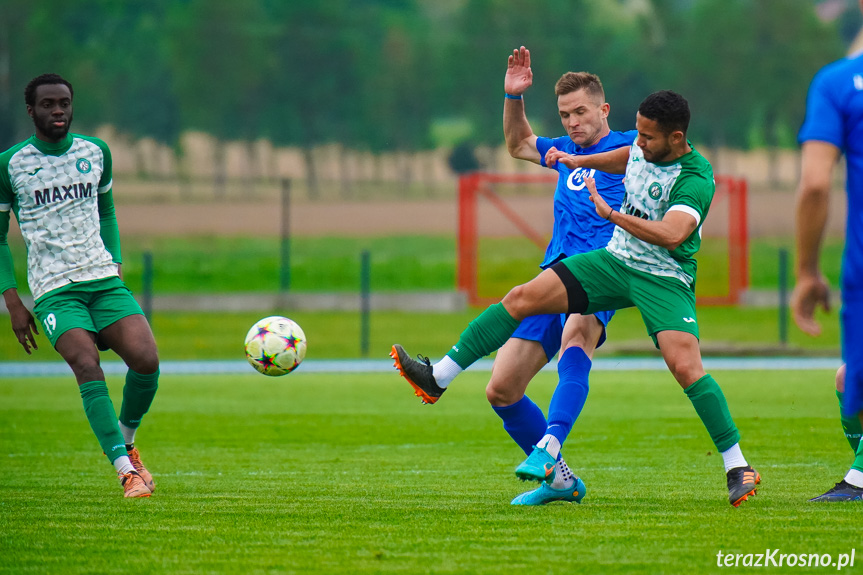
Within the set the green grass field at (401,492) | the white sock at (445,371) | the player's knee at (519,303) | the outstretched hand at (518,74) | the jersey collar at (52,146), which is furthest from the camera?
the outstretched hand at (518,74)

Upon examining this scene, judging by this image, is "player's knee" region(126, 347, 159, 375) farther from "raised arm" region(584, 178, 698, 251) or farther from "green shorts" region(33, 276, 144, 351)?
"raised arm" region(584, 178, 698, 251)

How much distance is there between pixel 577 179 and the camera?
6766mm

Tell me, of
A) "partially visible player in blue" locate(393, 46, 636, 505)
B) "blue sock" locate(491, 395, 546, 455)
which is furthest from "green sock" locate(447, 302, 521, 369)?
"blue sock" locate(491, 395, 546, 455)

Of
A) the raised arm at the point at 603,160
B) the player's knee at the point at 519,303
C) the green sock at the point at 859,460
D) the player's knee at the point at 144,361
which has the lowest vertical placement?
the green sock at the point at 859,460

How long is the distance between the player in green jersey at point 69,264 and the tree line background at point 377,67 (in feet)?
152

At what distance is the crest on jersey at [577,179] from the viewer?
674cm

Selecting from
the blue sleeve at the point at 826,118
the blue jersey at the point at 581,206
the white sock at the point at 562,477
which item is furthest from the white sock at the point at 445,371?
the blue sleeve at the point at 826,118

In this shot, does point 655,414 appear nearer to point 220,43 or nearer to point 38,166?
point 38,166

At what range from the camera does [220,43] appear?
55406 mm

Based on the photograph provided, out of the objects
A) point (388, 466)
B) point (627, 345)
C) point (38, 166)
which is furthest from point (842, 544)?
point (627, 345)

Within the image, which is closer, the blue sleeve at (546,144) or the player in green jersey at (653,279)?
the player in green jersey at (653,279)

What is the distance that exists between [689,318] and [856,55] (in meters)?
1.91

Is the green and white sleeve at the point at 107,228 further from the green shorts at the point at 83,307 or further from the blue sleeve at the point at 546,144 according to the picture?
the blue sleeve at the point at 546,144

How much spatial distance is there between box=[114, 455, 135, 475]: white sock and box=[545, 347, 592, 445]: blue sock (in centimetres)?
233
